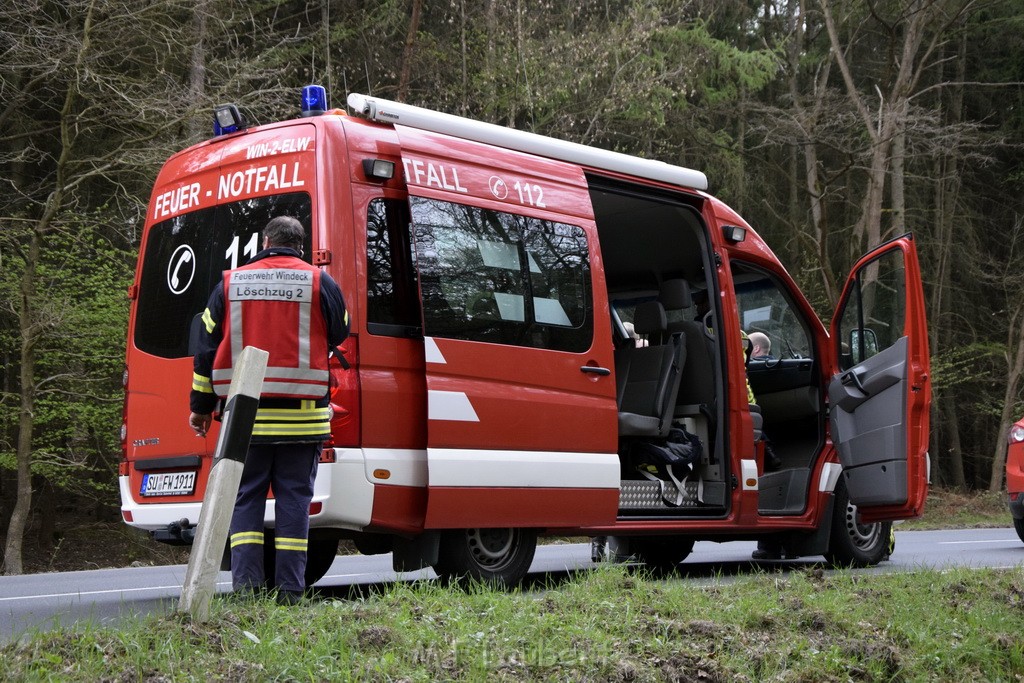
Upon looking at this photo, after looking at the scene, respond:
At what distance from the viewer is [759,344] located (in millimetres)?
9750

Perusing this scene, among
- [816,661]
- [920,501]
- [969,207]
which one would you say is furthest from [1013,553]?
[969,207]

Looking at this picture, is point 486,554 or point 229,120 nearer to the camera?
point 486,554

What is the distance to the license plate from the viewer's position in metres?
6.51

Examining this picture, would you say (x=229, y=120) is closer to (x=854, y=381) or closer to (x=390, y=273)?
(x=390, y=273)

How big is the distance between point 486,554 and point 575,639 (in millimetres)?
2390

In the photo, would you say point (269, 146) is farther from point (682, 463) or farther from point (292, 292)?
point (682, 463)

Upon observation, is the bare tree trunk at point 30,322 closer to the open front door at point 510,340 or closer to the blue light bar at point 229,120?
the blue light bar at point 229,120

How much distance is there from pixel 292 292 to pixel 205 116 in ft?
31.4

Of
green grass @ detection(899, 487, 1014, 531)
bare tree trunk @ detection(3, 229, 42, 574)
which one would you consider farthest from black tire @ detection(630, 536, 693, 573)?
bare tree trunk @ detection(3, 229, 42, 574)

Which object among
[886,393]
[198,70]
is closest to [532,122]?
[198,70]

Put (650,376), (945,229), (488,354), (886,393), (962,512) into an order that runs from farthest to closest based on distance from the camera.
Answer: (945,229)
(962,512)
(650,376)
(886,393)
(488,354)

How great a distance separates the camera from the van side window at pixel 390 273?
6285 millimetres

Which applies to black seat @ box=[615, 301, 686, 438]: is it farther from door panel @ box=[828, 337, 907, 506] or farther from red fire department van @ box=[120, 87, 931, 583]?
door panel @ box=[828, 337, 907, 506]

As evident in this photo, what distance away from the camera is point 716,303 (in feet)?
27.7
